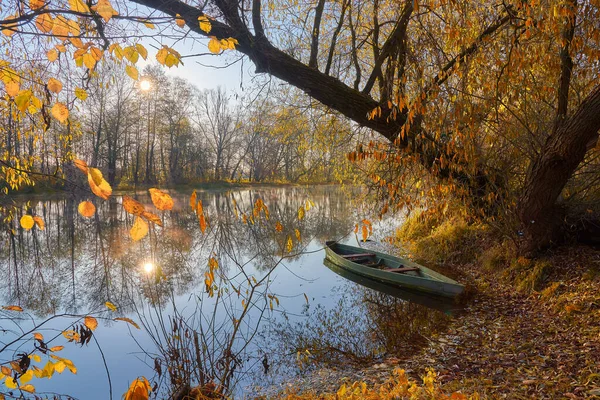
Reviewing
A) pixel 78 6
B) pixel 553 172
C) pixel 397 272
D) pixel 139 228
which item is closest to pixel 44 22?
pixel 78 6

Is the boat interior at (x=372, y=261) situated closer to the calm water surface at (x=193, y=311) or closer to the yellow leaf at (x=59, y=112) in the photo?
the calm water surface at (x=193, y=311)

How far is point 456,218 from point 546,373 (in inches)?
237

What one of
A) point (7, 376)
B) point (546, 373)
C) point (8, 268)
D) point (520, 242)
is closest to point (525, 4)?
point (546, 373)

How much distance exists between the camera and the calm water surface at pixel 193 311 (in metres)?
4.25

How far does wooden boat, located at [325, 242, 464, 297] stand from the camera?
6.79 metres

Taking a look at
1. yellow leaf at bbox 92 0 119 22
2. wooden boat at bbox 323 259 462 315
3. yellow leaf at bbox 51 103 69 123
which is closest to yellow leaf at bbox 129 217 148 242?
yellow leaf at bbox 51 103 69 123

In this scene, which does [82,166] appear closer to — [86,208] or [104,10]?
[86,208]

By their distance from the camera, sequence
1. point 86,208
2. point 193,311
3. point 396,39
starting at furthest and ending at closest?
point 193,311
point 396,39
point 86,208

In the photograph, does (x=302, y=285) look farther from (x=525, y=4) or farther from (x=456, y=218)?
(x=525, y=4)

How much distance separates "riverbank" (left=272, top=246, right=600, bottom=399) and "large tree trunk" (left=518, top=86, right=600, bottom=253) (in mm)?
439

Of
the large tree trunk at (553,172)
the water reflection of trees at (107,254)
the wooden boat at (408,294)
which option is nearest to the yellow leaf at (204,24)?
the water reflection of trees at (107,254)

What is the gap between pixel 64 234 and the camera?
13.4 m

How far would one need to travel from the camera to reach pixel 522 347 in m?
4.47

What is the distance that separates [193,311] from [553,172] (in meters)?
6.17
